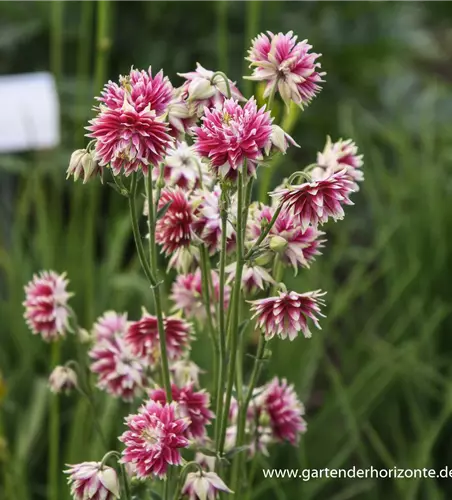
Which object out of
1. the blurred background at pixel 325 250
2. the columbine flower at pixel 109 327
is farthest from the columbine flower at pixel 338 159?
the blurred background at pixel 325 250

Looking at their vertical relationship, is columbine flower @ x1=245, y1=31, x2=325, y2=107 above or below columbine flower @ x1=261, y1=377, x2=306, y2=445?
above

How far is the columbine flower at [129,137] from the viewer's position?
0.50 metres

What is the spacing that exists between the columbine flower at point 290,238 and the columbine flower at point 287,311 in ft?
0.12

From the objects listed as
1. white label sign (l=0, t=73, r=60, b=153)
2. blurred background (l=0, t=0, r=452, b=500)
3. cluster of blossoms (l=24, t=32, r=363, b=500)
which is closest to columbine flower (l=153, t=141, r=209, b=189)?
cluster of blossoms (l=24, t=32, r=363, b=500)

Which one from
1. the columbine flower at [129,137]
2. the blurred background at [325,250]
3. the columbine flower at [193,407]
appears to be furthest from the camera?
the blurred background at [325,250]

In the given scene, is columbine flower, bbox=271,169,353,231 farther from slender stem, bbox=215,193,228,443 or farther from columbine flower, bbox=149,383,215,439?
columbine flower, bbox=149,383,215,439

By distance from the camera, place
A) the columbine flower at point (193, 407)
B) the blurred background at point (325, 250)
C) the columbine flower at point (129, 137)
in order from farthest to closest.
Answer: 1. the blurred background at point (325, 250)
2. the columbine flower at point (193, 407)
3. the columbine flower at point (129, 137)

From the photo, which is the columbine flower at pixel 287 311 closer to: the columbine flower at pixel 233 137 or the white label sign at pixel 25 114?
the columbine flower at pixel 233 137

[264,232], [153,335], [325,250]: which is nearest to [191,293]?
[153,335]

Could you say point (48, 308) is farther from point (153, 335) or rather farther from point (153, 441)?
point (153, 441)

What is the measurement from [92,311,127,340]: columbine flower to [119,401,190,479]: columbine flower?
0.17 m

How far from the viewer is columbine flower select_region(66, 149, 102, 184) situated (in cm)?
54

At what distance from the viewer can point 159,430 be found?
21.0 inches

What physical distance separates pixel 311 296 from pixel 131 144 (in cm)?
15
